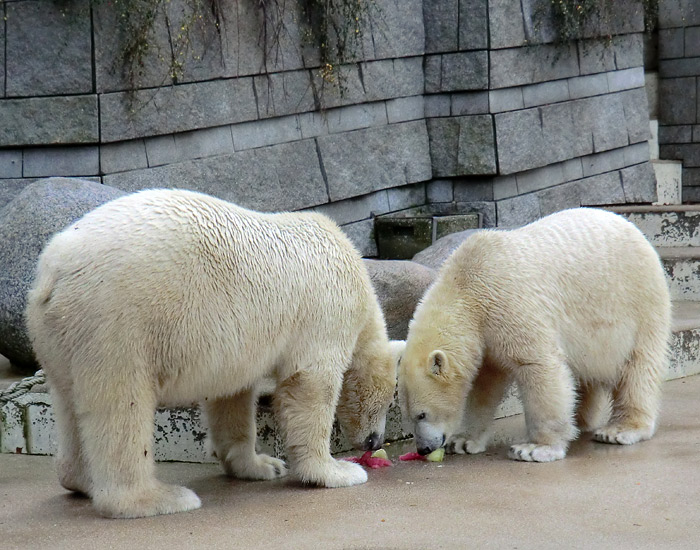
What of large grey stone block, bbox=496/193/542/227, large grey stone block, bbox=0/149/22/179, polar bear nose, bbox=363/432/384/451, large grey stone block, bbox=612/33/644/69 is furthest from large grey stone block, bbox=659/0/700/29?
polar bear nose, bbox=363/432/384/451

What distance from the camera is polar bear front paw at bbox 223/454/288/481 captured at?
4.31 metres

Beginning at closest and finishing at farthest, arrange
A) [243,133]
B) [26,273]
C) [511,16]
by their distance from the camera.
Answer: [26,273] < [243,133] < [511,16]

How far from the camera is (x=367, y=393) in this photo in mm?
4320

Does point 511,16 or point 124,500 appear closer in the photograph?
point 124,500

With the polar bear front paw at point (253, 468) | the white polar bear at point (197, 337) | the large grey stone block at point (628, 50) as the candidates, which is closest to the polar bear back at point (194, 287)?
the white polar bear at point (197, 337)

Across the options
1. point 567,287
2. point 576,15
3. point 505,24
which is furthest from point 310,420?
point 576,15

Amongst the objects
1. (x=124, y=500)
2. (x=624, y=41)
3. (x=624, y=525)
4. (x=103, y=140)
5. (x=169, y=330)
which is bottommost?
(x=624, y=525)

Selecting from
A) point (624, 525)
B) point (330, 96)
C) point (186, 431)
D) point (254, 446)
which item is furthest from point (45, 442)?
point (330, 96)

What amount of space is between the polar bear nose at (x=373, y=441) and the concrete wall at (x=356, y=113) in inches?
107

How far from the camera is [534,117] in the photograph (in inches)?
350

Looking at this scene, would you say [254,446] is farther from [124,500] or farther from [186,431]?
[124,500]

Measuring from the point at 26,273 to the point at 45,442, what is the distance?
84 cm

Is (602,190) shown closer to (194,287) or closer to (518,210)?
(518,210)

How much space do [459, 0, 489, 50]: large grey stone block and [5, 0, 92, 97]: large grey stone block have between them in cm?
351
